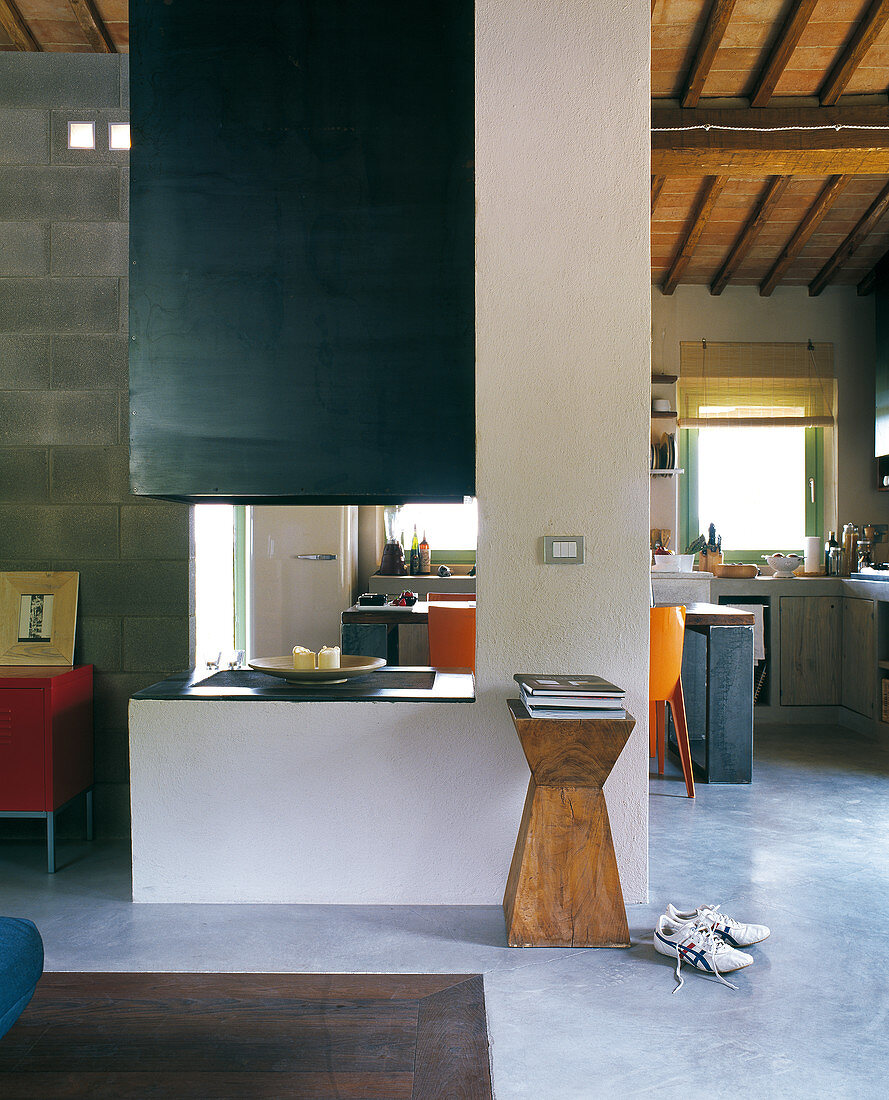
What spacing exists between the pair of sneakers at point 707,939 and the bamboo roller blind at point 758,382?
15.4ft

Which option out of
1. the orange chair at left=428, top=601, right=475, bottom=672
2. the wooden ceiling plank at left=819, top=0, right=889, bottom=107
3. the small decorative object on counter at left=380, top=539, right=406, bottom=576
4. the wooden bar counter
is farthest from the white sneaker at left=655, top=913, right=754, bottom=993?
the wooden ceiling plank at left=819, top=0, right=889, bottom=107

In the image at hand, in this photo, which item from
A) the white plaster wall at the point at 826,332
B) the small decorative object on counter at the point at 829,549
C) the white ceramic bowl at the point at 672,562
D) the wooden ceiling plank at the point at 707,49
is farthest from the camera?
the white plaster wall at the point at 826,332

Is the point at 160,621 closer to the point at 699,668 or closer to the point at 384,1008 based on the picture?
the point at 384,1008

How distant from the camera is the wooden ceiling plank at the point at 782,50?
4.84 meters

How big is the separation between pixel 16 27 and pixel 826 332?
5.77 meters

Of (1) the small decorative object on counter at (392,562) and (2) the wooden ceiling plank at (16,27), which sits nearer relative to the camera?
(2) the wooden ceiling plank at (16,27)

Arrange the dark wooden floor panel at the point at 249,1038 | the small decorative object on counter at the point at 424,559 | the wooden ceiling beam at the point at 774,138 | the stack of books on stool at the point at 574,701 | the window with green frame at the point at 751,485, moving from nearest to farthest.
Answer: the dark wooden floor panel at the point at 249,1038
the stack of books on stool at the point at 574,701
the wooden ceiling beam at the point at 774,138
the small decorative object on counter at the point at 424,559
the window with green frame at the point at 751,485

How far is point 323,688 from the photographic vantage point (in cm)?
308

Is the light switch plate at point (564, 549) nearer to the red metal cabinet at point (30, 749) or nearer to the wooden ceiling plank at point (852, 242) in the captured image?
the red metal cabinet at point (30, 749)

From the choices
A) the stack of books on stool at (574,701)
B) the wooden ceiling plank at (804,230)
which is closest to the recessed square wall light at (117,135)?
the stack of books on stool at (574,701)

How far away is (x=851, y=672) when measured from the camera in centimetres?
585

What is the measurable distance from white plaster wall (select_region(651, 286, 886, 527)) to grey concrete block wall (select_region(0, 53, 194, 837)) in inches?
174

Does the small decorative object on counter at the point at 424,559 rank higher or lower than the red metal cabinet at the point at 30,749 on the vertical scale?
higher

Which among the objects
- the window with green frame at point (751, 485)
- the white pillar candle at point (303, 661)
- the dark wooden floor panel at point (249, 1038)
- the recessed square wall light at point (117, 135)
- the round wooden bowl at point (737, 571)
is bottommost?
the dark wooden floor panel at point (249, 1038)
